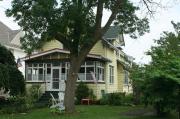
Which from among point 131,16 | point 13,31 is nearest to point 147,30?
point 131,16

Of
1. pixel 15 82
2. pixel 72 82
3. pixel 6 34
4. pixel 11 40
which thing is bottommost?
pixel 72 82

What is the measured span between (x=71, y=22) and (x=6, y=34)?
32459 millimetres

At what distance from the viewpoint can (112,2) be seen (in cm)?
3022

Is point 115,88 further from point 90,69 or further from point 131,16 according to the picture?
point 131,16

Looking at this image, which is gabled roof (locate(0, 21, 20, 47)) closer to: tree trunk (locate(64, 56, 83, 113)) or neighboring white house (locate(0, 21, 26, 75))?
neighboring white house (locate(0, 21, 26, 75))

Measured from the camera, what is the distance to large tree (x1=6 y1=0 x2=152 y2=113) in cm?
2689

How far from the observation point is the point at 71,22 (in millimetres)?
27359

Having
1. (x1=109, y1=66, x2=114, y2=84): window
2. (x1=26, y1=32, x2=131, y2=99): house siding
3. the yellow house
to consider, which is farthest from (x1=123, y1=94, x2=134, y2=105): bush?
(x1=109, y1=66, x2=114, y2=84): window

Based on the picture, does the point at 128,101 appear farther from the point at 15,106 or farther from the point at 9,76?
the point at 15,106

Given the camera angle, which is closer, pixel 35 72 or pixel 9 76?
pixel 9 76

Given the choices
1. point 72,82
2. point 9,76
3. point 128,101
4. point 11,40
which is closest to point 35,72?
point 128,101

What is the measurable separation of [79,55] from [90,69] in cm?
1429

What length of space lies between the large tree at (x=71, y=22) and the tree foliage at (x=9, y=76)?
5530 mm

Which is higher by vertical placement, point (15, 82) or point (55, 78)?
point (55, 78)
